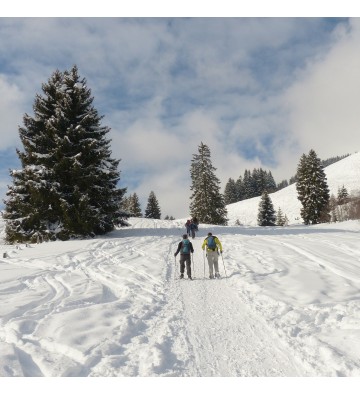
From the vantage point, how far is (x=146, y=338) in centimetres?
621

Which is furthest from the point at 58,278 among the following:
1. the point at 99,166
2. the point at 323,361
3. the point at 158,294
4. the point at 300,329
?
the point at 99,166

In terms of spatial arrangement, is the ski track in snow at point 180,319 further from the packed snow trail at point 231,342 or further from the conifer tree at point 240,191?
the conifer tree at point 240,191

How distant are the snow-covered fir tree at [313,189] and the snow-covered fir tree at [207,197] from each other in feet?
45.1

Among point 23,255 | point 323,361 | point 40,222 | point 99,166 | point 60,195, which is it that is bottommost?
point 323,361

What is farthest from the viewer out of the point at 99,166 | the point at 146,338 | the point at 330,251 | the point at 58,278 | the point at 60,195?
the point at 99,166

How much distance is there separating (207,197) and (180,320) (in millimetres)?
41106

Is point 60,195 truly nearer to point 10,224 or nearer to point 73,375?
point 10,224

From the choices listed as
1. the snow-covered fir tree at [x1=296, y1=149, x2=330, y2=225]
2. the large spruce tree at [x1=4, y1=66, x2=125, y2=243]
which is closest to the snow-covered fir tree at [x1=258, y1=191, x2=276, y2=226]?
the snow-covered fir tree at [x1=296, y1=149, x2=330, y2=225]

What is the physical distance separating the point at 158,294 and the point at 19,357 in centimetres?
501

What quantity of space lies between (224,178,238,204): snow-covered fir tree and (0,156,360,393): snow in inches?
4376

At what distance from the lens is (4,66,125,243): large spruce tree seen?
22422mm

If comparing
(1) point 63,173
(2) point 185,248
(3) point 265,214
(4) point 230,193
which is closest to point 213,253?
(2) point 185,248

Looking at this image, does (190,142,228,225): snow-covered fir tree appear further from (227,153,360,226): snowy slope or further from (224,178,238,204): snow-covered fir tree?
(224,178,238,204): snow-covered fir tree

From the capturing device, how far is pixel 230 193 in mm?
125562
